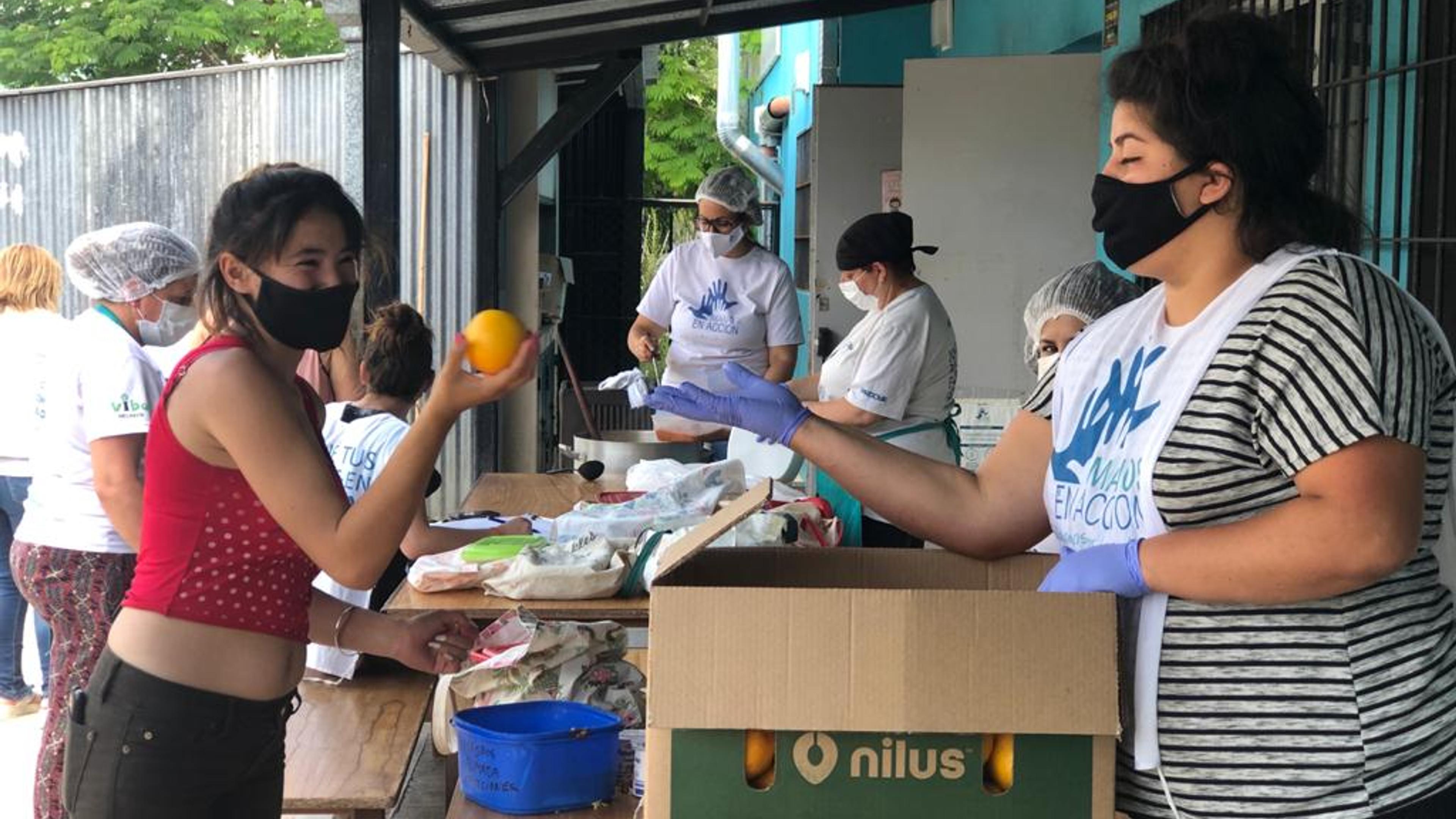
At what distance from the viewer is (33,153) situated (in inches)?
417

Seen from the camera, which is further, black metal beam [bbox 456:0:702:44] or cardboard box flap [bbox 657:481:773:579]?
black metal beam [bbox 456:0:702:44]

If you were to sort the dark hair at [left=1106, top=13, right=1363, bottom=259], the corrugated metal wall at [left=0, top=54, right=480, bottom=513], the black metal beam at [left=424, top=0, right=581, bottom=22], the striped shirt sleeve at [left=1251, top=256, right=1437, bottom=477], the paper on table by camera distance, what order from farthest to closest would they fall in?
the corrugated metal wall at [left=0, top=54, right=480, bottom=513] < the black metal beam at [left=424, top=0, right=581, bottom=22] < the paper on table < the dark hair at [left=1106, top=13, right=1363, bottom=259] < the striped shirt sleeve at [left=1251, top=256, right=1437, bottom=477]

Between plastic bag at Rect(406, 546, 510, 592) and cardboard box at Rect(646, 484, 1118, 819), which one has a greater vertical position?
cardboard box at Rect(646, 484, 1118, 819)

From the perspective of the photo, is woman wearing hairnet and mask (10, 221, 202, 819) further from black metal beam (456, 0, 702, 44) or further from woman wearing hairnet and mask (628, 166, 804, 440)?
black metal beam (456, 0, 702, 44)

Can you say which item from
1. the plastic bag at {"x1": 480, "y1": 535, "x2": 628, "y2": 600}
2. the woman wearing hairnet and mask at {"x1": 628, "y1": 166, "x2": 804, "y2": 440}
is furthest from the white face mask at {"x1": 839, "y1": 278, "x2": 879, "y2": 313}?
the plastic bag at {"x1": 480, "y1": 535, "x2": 628, "y2": 600}

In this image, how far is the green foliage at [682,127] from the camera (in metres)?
22.0

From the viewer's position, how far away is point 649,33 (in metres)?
8.27

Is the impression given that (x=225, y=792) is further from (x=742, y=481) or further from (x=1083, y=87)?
(x=1083, y=87)

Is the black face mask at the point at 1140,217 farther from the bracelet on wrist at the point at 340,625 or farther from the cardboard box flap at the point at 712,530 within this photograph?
the bracelet on wrist at the point at 340,625

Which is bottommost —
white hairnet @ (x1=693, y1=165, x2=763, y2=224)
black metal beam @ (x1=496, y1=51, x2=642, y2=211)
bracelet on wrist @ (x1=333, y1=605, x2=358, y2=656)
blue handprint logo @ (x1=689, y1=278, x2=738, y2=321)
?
bracelet on wrist @ (x1=333, y1=605, x2=358, y2=656)

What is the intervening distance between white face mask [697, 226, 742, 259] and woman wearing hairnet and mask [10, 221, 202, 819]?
8.36 feet

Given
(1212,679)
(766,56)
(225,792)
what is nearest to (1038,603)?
(1212,679)

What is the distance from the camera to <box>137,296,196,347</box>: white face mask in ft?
13.7

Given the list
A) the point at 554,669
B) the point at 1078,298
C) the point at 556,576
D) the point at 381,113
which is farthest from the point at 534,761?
the point at 381,113
